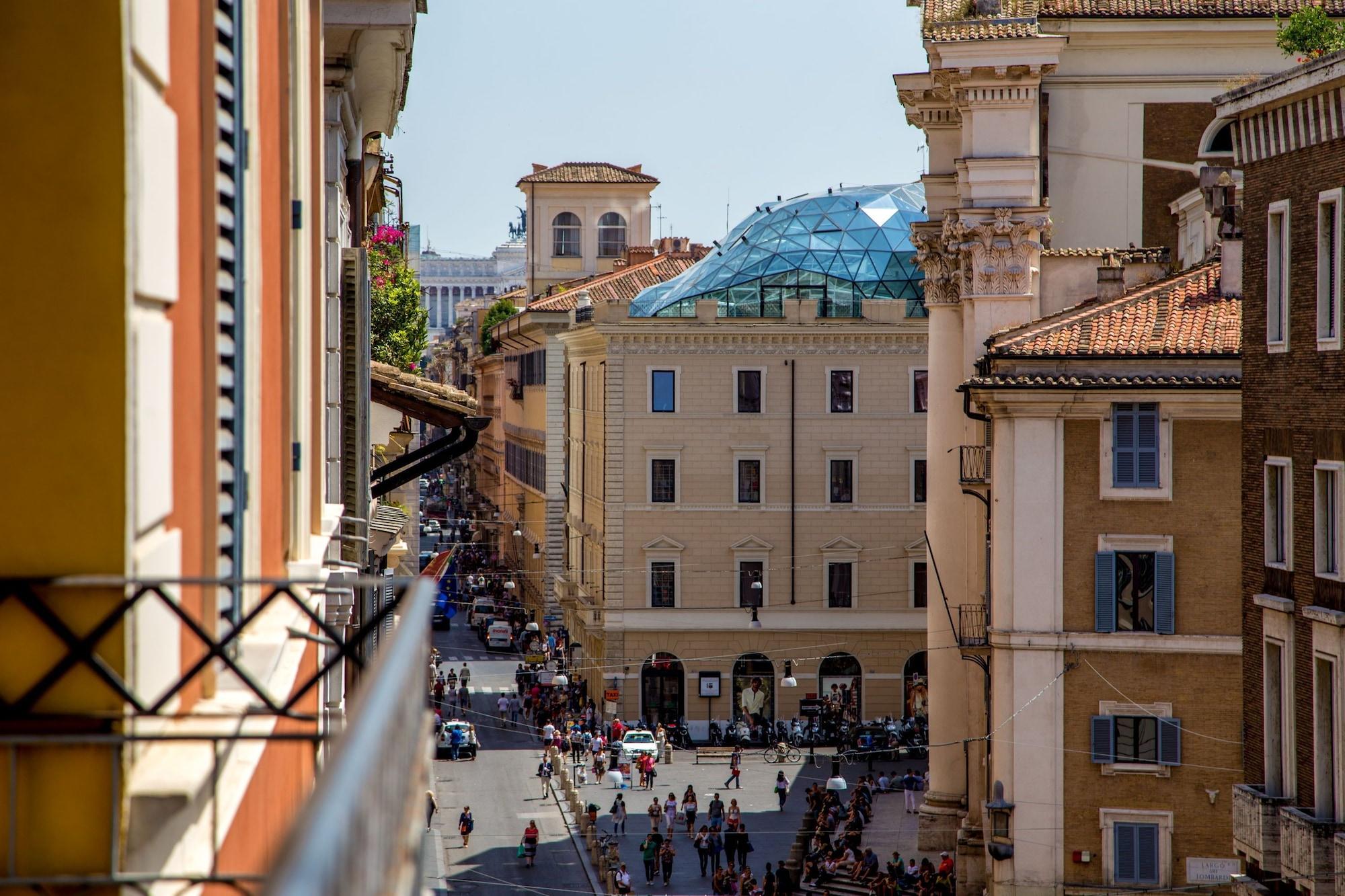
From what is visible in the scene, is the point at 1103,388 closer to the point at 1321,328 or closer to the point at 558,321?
the point at 1321,328

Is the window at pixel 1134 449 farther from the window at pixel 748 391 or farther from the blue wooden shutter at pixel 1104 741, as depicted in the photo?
the window at pixel 748 391

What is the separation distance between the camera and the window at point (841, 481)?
157 feet

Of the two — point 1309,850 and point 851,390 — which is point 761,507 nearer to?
point 851,390

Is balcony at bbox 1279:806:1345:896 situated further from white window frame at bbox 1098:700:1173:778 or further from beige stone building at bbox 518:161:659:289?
beige stone building at bbox 518:161:659:289

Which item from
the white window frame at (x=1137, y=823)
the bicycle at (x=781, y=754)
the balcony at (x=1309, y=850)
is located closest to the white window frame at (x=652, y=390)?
the bicycle at (x=781, y=754)

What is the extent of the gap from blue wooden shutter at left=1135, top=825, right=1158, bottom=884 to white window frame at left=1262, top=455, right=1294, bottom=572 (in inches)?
249

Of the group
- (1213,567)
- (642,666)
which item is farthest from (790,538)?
(1213,567)

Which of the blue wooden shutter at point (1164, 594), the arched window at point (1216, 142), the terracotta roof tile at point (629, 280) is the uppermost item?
the terracotta roof tile at point (629, 280)

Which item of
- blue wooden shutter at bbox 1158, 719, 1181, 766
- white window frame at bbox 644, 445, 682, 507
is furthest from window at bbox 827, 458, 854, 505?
blue wooden shutter at bbox 1158, 719, 1181, 766

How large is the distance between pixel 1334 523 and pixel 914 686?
104ft

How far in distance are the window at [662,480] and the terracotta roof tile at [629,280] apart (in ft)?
56.1

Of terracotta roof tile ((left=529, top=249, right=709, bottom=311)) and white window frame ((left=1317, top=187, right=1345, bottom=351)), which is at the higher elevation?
terracotta roof tile ((left=529, top=249, right=709, bottom=311))

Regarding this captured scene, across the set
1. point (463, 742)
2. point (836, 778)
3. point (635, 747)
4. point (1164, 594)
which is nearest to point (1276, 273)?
point (1164, 594)

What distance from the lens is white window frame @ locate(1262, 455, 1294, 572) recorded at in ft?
55.7
